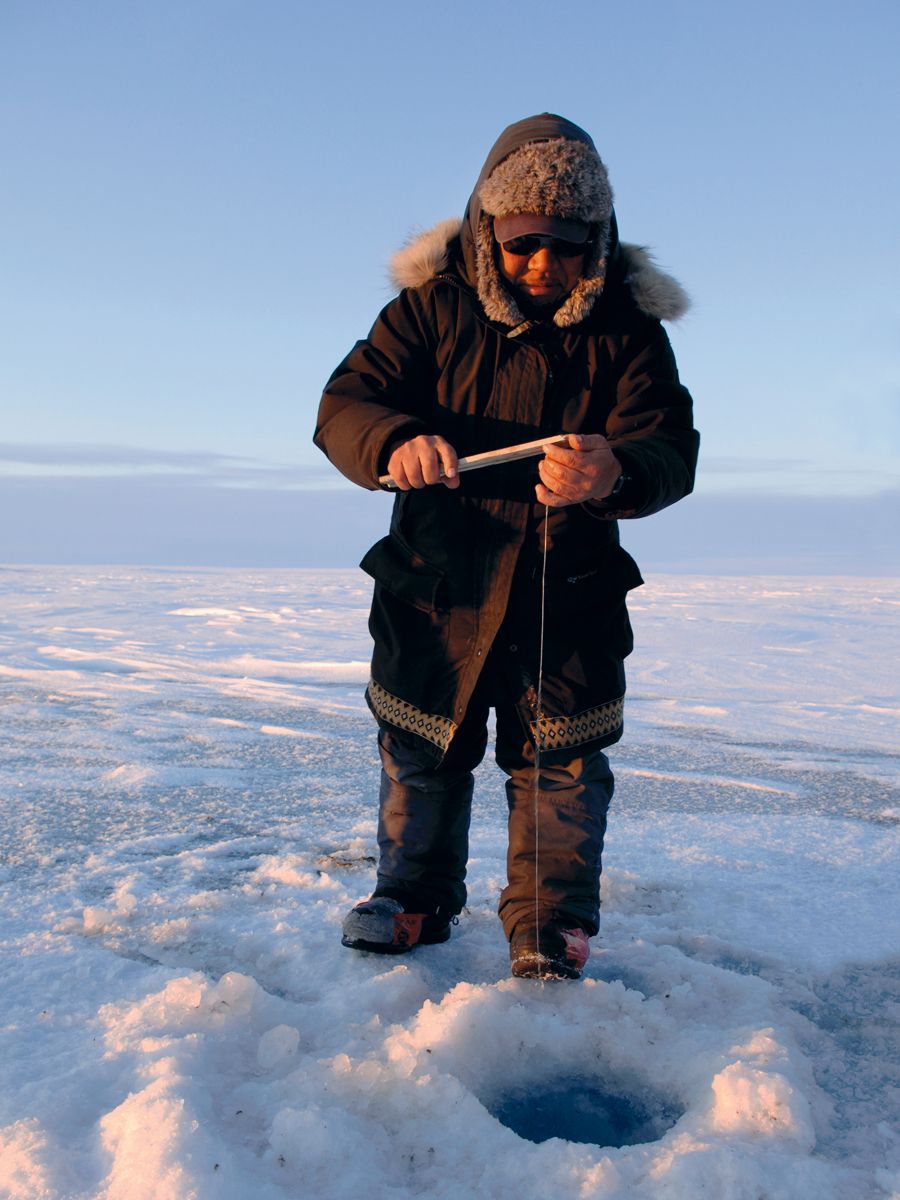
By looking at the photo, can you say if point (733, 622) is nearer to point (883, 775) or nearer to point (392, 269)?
point (883, 775)

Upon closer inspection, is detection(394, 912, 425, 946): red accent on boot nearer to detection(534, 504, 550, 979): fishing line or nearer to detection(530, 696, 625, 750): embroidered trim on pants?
detection(534, 504, 550, 979): fishing line

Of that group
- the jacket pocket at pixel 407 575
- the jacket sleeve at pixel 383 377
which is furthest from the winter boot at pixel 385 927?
the jacket sleeve at pixel 383 377

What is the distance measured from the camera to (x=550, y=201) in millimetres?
1846

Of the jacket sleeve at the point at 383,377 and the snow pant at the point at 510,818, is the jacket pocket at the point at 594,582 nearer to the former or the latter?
the snow pant at the point at 510,818

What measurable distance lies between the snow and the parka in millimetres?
516

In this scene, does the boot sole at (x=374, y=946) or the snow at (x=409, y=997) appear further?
the boot sole at (x=374, y=946)

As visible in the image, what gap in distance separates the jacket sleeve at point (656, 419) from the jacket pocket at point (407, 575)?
1.11 ft

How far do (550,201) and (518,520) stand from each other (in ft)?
1.96

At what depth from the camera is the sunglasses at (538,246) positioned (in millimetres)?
1875

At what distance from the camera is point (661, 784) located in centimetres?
352

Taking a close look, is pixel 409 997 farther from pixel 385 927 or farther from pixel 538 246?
pixel 538 246

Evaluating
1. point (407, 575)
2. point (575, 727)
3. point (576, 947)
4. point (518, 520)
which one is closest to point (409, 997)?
point (576, 947)

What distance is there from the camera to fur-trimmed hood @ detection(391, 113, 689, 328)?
6.10 feet

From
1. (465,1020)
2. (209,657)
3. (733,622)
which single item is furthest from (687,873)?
(733,622)
